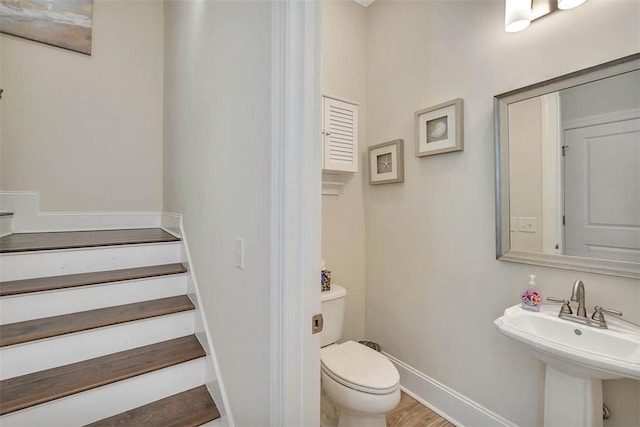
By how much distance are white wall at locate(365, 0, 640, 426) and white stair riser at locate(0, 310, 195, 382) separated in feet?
4.54

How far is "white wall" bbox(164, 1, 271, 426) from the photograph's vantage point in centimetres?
97

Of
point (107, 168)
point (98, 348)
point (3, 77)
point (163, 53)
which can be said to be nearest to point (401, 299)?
point (98, 348)

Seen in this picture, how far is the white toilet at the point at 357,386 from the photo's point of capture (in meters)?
1.37

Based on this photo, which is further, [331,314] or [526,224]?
[331,314]

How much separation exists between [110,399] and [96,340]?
0.28m

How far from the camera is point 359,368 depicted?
5.00 ft

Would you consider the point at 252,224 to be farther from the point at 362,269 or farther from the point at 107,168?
the point at 107,168

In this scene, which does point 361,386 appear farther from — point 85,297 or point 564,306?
point 85,297

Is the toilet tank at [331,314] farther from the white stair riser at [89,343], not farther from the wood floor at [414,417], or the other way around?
the white stair riser at [89,343]

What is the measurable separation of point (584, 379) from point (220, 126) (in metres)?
1.77

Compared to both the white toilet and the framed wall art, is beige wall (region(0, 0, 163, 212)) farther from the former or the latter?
the white toilet

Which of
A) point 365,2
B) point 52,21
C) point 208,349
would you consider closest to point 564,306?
point 208,349

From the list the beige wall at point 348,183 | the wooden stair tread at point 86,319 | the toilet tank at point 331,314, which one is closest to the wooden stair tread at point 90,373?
the wooden stair tread at point 86,319

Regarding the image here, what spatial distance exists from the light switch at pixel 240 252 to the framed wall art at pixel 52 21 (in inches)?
92.7
